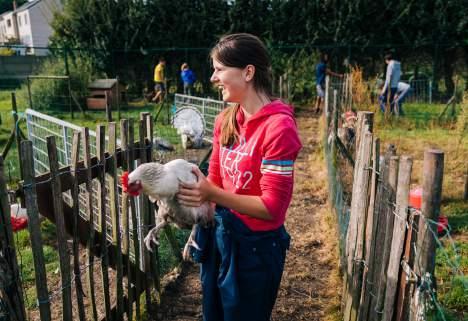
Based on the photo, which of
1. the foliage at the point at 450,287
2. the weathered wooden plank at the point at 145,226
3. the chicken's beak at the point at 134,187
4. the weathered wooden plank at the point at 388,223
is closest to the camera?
the chicken's beak at the point at 134,187

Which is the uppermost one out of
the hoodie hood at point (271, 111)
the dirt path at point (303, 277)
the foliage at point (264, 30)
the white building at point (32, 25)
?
the white building at point (32, 25)

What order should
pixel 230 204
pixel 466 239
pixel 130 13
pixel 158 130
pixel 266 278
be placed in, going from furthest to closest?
pixel 130 13 → pixel 158 130 → pixel 466 239 → pixel 266 278 → pixel 230 204

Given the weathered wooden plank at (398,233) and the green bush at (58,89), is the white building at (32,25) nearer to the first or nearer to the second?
the green bush at (58,89)

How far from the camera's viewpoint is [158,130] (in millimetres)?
9406

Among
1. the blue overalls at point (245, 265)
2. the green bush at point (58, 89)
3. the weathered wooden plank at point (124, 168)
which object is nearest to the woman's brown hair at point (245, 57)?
the blue overalls at point (245, 265)

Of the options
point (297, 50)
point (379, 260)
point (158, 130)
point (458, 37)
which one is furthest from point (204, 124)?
point (458, 37)

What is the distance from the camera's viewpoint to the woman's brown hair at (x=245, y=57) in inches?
65.8

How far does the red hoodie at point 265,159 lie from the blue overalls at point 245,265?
55 mm

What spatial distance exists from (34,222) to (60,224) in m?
0.19

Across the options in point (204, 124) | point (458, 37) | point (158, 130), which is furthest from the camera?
point (458, 37)

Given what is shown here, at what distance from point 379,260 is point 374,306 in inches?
10.2

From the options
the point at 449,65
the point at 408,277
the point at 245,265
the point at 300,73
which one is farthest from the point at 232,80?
the point at 449,65

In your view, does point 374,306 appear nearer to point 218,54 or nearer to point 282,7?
point 218,54

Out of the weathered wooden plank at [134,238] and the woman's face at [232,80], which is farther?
the weathered wooden plank at [134,238]
